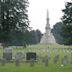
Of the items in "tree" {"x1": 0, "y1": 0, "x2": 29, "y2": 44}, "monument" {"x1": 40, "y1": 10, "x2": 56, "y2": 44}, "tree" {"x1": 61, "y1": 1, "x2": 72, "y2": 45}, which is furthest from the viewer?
"monument" {"x1": 40, "y1": 10, "x2": 56, "y2": 44}

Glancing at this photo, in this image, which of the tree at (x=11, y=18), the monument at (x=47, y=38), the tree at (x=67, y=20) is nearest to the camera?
the tree at (x=67, y=20)

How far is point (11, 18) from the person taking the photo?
60281mm

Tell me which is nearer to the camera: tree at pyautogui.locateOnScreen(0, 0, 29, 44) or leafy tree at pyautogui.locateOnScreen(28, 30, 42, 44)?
tree at pyautogui.locateOnScreen(0, 0, 29, 44)

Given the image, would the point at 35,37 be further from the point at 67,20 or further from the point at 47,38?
the point at 67,20

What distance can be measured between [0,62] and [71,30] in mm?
14653

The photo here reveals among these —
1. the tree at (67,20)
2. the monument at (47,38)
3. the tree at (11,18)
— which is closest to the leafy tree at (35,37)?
the monument at (47,38)

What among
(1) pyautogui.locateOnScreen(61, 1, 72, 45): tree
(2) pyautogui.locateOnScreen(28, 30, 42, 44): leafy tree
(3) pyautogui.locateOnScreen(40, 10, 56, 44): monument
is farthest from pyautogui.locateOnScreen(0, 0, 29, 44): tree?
(2) pyautogui.locateOnScreen(28, 30, 42, 44): leafy tree

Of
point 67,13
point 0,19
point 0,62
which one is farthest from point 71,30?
point 0,19

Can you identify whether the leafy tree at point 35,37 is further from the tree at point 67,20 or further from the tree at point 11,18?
the tree at point 67,20

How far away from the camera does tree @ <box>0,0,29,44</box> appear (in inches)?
2340

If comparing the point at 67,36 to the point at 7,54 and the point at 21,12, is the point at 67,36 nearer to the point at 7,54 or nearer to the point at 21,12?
the point at 7,54

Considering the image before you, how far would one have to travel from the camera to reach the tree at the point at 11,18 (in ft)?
195

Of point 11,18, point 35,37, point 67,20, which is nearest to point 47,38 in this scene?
point 11,18

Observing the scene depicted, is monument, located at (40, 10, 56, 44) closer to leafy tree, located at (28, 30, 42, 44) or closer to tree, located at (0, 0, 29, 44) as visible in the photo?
tree, located at (0, 0, 29, 44)
